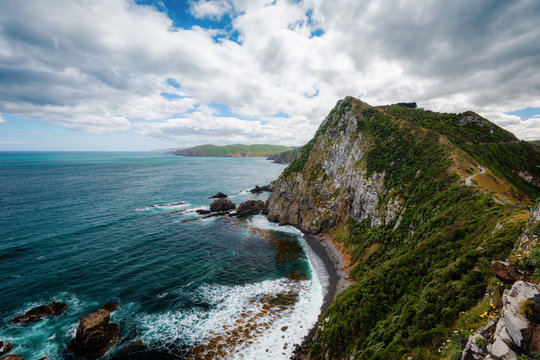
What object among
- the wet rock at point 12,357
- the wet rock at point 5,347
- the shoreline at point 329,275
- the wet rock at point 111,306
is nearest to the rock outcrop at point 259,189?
the shoreline at point 329,275

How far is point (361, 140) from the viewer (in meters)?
58.4

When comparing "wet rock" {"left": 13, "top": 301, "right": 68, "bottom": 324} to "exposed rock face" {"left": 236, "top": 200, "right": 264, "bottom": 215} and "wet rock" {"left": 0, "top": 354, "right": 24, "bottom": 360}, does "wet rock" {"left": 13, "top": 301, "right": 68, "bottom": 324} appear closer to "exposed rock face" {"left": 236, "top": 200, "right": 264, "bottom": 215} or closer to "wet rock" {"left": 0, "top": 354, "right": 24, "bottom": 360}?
"wet rock" {"left": 0, "top": 354, "right": 24, "bottom": 360}

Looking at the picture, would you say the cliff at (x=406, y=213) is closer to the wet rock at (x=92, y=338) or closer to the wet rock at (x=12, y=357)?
the wet rock at (x=92, y=338)

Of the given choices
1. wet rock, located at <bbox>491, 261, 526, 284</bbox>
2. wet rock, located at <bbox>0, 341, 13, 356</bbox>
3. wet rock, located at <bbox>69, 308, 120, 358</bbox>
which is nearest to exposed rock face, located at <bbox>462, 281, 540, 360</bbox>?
wet rock, located at <bbox>491, 261, 526, 284</bbox>

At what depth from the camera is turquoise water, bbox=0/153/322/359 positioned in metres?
23.8

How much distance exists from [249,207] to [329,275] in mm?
40198

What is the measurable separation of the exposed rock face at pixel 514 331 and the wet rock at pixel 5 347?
124 feet

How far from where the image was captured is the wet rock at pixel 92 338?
854 inches

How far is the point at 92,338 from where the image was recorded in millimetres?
21984

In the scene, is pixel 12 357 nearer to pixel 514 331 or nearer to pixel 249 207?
pixel 514 331

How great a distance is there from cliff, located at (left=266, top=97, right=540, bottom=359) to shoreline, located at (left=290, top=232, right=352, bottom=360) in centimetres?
172

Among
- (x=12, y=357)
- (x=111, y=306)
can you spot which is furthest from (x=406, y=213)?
(x=12, y=357)

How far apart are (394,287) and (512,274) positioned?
12.6 meters

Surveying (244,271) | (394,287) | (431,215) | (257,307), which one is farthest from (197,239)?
(431,215)
